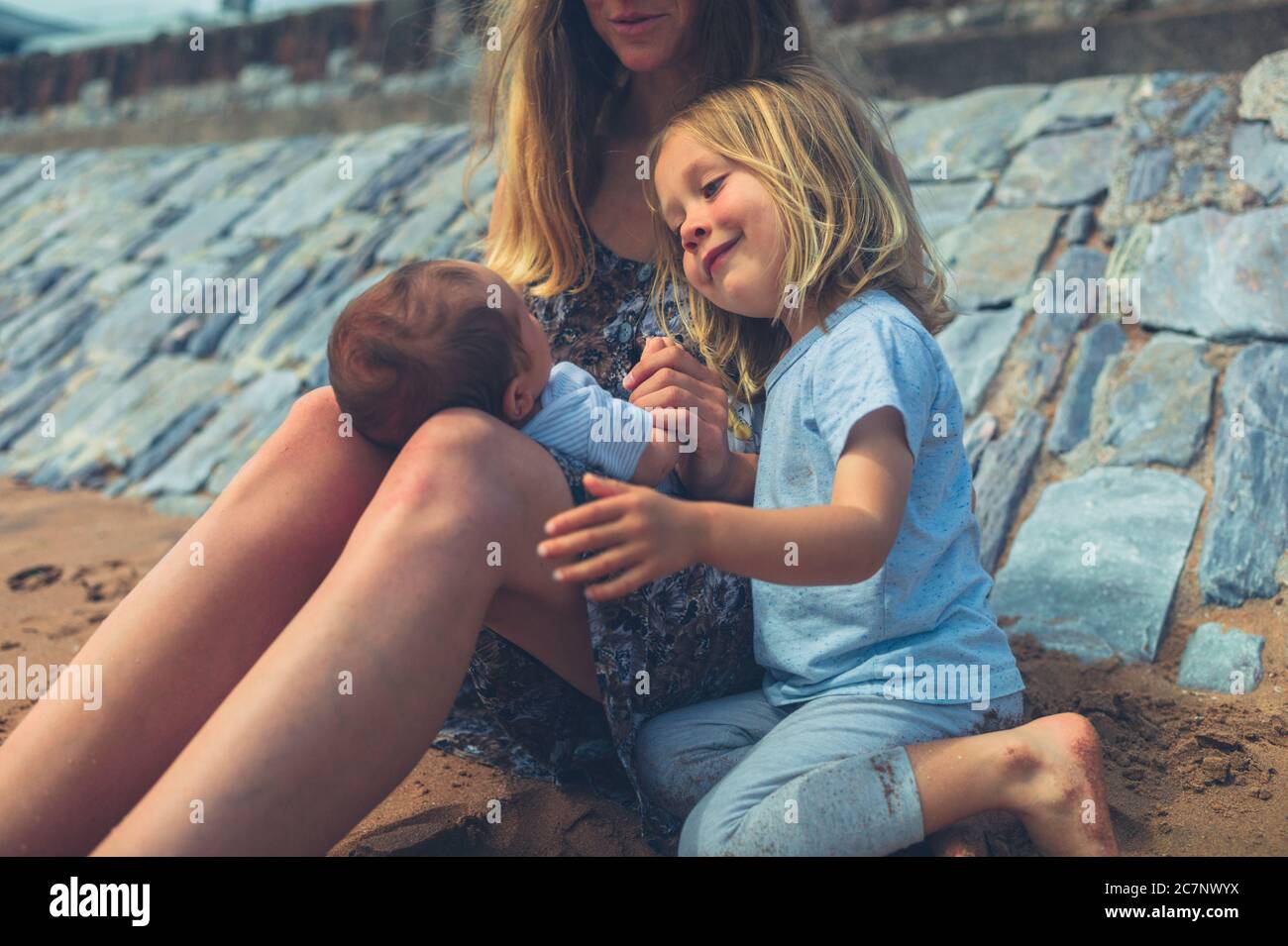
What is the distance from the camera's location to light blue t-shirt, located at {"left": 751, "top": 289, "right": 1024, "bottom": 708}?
1.71 m

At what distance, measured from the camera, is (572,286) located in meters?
2.39

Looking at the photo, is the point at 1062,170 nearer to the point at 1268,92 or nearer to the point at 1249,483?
the point at 1268,92

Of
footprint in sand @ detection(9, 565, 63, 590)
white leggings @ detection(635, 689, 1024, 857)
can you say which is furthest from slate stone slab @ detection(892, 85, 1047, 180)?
footprint in sand @ detection(9, 565, 63, 590)

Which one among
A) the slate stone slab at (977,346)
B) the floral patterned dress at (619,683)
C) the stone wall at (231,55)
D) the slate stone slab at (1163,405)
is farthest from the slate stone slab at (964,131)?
the stone wall at (231,55)

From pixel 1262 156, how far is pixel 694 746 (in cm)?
248

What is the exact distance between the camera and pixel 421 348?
1.69 meters

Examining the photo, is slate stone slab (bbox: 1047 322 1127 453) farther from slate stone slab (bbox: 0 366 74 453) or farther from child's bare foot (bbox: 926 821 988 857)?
slate stone slab (bbox: 0 366 74 453)

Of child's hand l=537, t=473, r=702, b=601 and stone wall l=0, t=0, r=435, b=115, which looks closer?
child's hand l=537, t=473, r=702, b=601

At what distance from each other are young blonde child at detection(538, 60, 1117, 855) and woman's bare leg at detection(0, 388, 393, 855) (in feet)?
1.49

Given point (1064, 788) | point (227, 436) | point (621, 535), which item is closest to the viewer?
point (621, 535)

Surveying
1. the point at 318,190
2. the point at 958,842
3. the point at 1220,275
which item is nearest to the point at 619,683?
the point at 958,842

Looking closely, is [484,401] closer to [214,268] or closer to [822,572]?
[822,572]

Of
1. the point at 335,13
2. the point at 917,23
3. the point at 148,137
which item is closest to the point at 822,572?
the point at 917,23
